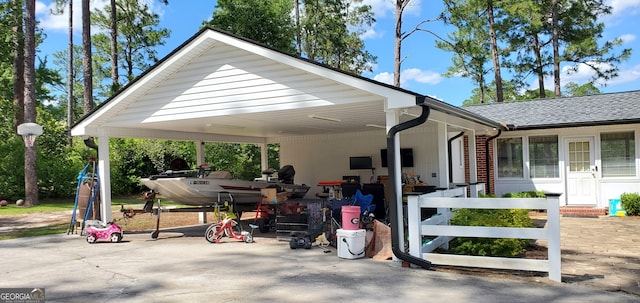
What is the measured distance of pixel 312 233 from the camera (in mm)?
9484

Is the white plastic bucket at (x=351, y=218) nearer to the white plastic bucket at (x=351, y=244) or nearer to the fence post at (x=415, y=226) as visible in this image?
the white plastic bucket at (x=351, y=244)

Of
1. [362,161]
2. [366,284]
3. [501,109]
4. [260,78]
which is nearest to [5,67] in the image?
[362,161]

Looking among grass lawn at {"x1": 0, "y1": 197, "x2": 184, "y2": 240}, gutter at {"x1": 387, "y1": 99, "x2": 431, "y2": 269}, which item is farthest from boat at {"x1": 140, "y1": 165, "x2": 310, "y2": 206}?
gutter at {"x1": 387, "y1": 99, "x2": 431, "y2": 269}

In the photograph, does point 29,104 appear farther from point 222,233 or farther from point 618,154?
point 618,154

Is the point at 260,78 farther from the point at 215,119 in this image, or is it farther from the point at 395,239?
the point at 395,239

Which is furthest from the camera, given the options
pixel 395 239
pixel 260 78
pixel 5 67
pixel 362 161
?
pixel 5 67

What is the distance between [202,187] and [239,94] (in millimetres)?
2819

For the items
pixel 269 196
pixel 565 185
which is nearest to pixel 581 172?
pixel 565 185

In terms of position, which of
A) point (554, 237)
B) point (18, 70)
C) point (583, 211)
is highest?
point (18, 70)

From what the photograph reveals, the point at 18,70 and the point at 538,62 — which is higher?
the point at 538,62

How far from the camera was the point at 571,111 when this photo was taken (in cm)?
1390

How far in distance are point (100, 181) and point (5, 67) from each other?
60.3 ft

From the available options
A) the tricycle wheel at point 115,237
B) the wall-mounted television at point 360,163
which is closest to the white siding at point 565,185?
the wall-mounted television at point 360,163

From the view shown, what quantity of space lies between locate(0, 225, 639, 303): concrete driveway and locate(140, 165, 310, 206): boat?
166cm
